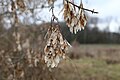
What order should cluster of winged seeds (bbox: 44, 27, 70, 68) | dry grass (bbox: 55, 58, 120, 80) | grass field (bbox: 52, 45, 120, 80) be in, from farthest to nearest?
grass field (bbox: 52, 45, 120, 80) < dry grass (bbox: 55, 58, 120, 80) < cluster of winged seeds (bbox: 44, 27, 70, 68)

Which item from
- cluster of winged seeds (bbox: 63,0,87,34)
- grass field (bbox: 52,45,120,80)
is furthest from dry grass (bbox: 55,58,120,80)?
cluster of winged seeds (bbox: 63,0,87,34)

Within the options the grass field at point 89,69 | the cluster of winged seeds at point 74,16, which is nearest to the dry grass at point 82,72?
the grass field at point 89,69

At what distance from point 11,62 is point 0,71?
54cm

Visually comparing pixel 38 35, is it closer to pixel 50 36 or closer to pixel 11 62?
pixel 11 62

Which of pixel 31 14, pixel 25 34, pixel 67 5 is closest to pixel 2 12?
pixel 31 14

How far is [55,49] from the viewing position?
2176mm

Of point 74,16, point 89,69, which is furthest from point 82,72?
point 74,16

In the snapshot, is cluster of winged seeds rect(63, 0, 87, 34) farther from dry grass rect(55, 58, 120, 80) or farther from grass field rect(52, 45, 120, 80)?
dry grass rect(55, 58, 120, 80)

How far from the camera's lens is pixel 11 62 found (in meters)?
5.04

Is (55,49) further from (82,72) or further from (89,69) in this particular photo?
(89,69)

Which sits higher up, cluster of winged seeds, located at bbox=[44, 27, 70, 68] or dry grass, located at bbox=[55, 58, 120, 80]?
cluster of winged seeds, located at bbox=[44, 27, 70, 68]

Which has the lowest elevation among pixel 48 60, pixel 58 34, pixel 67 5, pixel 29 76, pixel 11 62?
pixel 29 76

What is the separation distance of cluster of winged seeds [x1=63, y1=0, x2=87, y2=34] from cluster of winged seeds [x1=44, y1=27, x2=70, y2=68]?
3.7 inches

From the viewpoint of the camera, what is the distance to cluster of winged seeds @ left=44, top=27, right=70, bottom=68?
85.4 inches
